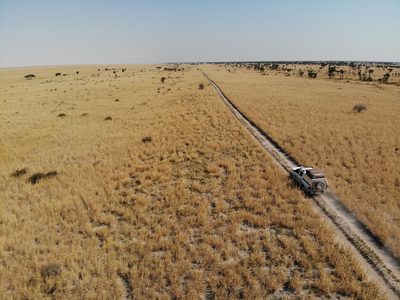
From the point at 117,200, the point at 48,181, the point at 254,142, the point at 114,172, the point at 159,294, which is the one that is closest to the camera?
the point at 159,294

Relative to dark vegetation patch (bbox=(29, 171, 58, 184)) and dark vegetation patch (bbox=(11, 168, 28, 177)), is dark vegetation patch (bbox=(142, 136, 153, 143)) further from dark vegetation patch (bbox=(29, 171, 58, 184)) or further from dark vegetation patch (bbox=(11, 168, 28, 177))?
dark vegetation patch (bbox=(11, 168, 28, 177))

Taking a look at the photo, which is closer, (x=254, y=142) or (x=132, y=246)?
(x=132, y=246)

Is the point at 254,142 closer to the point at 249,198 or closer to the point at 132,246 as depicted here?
the point at 249,198

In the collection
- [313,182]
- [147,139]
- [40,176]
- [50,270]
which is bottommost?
[50,270]

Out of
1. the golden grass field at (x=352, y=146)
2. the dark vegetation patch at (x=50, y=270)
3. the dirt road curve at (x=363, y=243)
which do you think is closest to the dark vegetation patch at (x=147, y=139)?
the golden grass field at (x=352, y=146)

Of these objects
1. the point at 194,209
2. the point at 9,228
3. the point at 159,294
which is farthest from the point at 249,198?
the point at 9,228

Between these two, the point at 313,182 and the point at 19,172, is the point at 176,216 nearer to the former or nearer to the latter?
the point at 313,182

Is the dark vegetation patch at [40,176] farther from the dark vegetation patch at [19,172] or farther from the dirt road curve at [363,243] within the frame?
the dirt road curve at [363,243]

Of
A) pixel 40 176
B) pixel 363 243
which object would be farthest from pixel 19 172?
pixel 363 243
